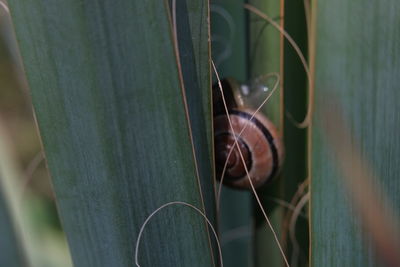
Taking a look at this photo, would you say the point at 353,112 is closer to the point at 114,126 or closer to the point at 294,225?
the point at 114,126

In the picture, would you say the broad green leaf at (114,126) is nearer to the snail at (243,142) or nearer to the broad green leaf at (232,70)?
the snail at (243,142)

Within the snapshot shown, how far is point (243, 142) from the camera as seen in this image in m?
0.52

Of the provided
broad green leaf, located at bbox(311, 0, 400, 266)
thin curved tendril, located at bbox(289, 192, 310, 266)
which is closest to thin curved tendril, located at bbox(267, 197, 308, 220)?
thin curved tendril, located at bbox(289, 192, 310, 266)

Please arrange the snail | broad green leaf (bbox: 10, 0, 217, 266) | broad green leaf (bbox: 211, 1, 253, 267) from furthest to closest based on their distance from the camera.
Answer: broad green leaf (bbox: 211, 1, 253, 267) < the snail < broad green leaf (bbox: 10, 0, 217, 266)

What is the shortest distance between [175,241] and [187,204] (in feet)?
0.13

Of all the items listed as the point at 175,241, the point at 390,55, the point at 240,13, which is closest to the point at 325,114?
the point at 390,55

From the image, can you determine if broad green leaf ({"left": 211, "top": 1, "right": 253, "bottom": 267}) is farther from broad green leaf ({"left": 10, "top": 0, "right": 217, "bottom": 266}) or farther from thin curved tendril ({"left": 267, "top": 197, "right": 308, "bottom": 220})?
broad green leaf ({"left": 10, "top": 0, "right": 217, "bottom": 266})

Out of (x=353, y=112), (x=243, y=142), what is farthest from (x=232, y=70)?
(x=353, y=112)

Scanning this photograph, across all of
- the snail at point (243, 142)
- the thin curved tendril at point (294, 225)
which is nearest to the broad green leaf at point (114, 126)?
the snail at point (243, 142)

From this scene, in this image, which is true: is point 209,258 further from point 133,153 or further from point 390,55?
point 390,55

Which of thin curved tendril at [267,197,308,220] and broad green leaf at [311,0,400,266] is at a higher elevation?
broad green leaf at [311,0,400,266]

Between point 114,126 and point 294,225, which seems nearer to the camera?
point 114,126

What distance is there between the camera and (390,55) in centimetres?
35

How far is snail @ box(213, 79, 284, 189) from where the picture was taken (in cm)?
50
